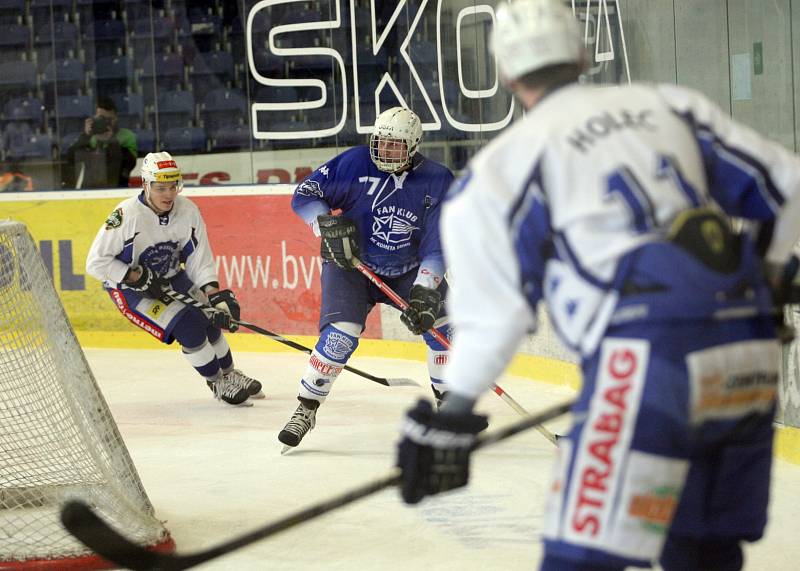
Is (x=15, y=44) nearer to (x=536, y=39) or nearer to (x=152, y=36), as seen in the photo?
(x=152, y=36)

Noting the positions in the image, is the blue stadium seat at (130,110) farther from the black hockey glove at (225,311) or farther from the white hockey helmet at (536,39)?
the white hockey helmet at (536,39)

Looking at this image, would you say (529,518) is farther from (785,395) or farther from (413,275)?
(413,275)

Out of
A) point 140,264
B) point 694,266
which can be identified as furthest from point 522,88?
point 140,264

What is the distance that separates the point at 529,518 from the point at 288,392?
2250 millimetres

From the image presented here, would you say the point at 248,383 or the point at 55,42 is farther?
the point at 55,42

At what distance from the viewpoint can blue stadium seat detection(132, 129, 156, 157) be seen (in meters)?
7.47

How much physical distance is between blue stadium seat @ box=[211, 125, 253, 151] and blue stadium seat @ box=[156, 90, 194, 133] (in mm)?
255

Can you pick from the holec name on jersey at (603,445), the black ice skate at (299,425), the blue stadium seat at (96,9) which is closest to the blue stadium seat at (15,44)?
the blue stadium seat at (96,9)

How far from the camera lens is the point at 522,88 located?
1.60 meters

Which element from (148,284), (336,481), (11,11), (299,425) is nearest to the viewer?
(336,481)

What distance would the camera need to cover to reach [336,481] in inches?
142

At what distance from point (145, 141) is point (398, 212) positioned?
384 cm

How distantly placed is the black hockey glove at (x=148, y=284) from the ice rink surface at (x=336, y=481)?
493 millimetres

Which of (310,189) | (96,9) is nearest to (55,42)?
(96,9)
